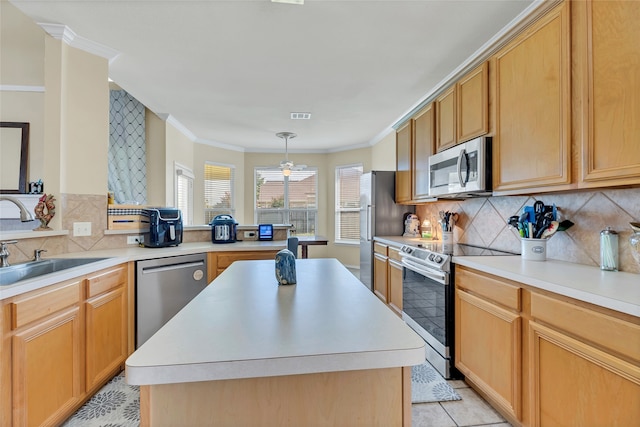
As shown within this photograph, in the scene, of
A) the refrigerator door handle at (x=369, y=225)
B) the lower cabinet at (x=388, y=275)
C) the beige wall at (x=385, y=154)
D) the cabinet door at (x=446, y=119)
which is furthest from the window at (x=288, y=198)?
the cabinet door at (x=446, y=119)

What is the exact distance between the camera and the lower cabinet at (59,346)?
1.34 metres

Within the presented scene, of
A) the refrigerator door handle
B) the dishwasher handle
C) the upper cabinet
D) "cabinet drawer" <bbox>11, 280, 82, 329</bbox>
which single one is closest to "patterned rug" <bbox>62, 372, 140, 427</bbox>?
"cabinet drawer" <bbox>11, 280, 82, 329</bbox>

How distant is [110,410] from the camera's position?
5.89ft

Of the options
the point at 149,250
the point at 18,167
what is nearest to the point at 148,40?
the point at 18,167

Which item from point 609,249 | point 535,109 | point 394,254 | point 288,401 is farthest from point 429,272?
point 288,401

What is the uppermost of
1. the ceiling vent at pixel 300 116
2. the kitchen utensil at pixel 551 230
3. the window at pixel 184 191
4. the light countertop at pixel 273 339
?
the ceiling vent at pixel 300 116

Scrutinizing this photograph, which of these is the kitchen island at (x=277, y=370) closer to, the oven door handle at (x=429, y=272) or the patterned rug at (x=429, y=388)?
the patterned rug at (x=429, y=388)

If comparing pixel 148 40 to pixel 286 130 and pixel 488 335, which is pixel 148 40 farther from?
pixel 488 335

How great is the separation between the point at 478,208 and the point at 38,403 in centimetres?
344

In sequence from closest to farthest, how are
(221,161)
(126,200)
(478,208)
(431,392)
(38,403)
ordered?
(38,403), (431,392), (478,208), (126,200), (221,161)

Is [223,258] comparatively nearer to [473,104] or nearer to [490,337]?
[490,337]

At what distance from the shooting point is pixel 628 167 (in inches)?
50.3

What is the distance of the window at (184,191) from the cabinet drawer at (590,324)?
434 centimetres

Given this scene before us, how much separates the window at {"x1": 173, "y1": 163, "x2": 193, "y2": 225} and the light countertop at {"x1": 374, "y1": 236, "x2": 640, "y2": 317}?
4.02 m
